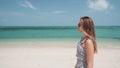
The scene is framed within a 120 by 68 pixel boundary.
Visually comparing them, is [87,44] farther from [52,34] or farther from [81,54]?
[52,34]

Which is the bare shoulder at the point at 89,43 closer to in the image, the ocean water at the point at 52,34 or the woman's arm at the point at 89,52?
the woman's arm at the point at 89,52

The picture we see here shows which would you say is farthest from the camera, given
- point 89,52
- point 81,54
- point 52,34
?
point 52,34

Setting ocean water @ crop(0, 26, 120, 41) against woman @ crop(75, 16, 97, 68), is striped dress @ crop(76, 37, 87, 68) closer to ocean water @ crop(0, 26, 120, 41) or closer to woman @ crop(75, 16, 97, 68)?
woman @ crop(75, 16, 97, 68)

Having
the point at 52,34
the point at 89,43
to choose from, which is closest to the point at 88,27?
the point at 89,43

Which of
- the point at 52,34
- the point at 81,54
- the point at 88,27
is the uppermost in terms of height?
the point at 52,34

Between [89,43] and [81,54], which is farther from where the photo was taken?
[81,54]

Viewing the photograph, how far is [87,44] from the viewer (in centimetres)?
233

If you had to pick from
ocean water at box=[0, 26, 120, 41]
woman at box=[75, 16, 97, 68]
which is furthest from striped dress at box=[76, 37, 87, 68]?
ocean water at box=[0, 26, 120, 41]

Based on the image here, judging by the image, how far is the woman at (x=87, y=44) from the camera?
7.63ft

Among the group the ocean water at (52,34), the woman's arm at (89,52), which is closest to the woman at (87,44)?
the woman's arm at (89,52)

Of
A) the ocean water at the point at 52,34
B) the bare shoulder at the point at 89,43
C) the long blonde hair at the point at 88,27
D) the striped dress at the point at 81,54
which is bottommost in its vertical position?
the striped dress at the point at 81,54

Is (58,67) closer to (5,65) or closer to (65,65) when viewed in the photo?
(65,65)

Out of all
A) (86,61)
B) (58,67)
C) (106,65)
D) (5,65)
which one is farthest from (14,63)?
(86,61)

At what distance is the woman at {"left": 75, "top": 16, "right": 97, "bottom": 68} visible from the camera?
232cm
